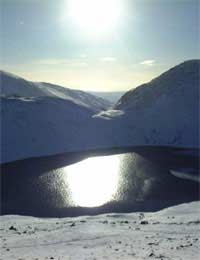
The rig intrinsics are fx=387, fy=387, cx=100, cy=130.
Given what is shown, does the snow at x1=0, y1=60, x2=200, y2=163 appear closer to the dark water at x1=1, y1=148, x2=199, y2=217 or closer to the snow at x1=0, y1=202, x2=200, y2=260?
the dark water at x1=1, y1=148, x2=199, y2=217

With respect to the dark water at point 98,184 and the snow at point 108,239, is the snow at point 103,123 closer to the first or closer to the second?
the dark water at point 98,184

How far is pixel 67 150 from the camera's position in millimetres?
117625

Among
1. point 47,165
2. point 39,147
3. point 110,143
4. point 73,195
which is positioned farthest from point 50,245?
point 110,143

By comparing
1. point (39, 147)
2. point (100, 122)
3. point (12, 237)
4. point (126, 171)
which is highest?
point (100, 122)

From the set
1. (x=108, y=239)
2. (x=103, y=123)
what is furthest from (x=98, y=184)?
(x=103, y=123)

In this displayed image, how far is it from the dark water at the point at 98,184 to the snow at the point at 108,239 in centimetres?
1335

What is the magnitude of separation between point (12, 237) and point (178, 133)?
9922 centimetres

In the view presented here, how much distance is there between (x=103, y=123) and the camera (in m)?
135

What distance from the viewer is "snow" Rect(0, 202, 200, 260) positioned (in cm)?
2806

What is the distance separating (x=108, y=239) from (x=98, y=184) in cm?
4337

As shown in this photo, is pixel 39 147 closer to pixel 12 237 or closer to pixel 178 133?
pixel 178 133

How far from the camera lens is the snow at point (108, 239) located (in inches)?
1105

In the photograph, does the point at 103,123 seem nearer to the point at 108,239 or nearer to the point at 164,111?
the point at 164,111

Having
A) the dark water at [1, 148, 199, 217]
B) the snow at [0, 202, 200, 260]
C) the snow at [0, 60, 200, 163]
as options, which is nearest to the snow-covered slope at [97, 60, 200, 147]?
the snow at [0, 60, 200, 163]
